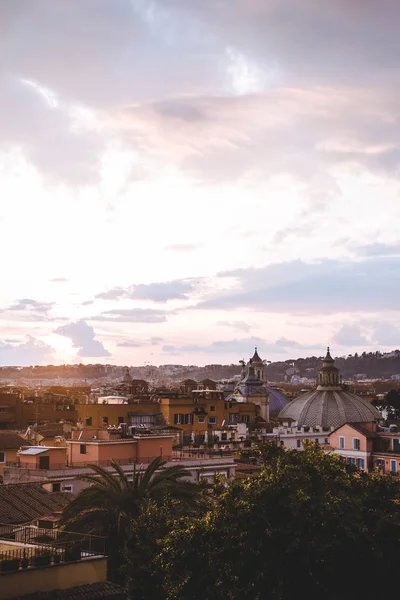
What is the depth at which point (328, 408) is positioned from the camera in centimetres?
8512

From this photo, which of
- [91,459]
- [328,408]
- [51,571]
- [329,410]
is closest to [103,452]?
[91,459]

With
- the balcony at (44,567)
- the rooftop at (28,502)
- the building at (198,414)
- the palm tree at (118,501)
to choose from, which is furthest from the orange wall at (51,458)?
the building at (198,414)

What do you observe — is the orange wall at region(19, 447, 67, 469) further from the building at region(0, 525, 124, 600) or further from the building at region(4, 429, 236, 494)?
the building at region(0, 525, 124, 600)

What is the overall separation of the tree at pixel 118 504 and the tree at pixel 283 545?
10.9ft

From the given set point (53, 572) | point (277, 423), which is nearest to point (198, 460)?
point (53, 572)

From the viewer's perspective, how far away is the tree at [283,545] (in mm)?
19234

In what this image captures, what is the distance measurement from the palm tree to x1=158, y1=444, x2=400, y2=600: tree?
12.6 ft

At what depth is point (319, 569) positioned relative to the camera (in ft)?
63.9

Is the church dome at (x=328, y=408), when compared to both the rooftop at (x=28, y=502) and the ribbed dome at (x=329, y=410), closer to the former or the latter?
the ribbed dome at (x=329, y=410)

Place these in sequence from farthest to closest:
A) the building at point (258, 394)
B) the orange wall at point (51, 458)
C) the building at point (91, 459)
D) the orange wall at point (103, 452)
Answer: the building at point (258, 394)
the orange wall at point (103, 452)
the orange wall at point (51, 458)
the building at point (91, 459)

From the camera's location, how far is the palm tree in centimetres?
2436

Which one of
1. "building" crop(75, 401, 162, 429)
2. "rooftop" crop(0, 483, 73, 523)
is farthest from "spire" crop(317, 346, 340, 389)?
"rooftop" crop(0, 483, 73, 523)

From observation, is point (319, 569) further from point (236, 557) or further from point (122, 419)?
point (122, 419)

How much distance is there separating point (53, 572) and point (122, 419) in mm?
45408
